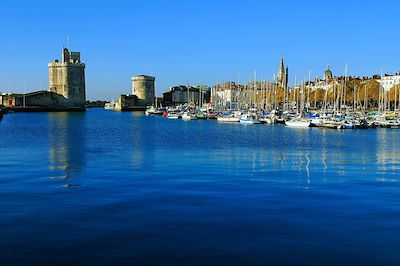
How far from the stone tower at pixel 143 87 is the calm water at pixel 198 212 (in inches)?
5476

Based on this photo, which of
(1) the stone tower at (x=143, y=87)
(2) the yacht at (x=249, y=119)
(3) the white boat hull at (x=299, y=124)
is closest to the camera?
(3) the white boat hull at (x=299, y=124)

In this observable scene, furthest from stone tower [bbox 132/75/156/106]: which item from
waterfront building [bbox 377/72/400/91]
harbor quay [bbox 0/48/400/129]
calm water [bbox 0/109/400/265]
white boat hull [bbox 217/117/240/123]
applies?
calm water [bbox 0/109/400/265]

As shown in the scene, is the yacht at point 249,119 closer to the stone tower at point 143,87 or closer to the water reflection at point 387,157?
the water reflection at point 387,157

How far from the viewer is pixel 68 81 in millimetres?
122375

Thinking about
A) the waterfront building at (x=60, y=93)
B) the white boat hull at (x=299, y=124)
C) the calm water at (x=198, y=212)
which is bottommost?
the calm water at (x=198, y=212)

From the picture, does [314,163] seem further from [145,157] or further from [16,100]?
[16,100]

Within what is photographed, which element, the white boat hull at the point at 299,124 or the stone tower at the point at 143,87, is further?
the stone tower at the point at 143,87

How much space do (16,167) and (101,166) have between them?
3269 millimetres

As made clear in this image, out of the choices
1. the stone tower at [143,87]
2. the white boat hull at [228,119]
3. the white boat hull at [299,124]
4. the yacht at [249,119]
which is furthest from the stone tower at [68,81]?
the white boat hull at [299,124]

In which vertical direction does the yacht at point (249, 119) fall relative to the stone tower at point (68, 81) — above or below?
below

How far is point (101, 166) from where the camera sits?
21.1 metres

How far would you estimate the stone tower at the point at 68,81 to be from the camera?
122375 millimetres

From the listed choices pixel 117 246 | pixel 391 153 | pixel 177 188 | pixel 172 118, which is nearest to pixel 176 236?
pixel 117 246

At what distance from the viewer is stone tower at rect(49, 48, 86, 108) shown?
122 m
